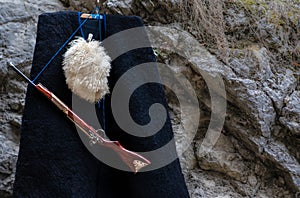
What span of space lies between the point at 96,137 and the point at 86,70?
155 mm

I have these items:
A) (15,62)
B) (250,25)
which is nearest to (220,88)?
(250,25)

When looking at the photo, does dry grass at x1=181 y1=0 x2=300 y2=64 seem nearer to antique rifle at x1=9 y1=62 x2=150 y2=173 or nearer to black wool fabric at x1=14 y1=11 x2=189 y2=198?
black wool fabric at x1=14 y1=11 x2=189 y2=198

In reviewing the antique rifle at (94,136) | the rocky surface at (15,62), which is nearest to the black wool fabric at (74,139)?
the antique rifle at (94,136)

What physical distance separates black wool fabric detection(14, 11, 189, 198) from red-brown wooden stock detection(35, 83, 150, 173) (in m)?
0.02

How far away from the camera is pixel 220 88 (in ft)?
3.85

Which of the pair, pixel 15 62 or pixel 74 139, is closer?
pixel 74 139

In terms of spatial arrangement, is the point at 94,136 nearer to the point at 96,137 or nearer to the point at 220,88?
the point at 96,137

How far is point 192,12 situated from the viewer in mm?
1247

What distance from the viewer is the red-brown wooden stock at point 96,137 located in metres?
0.72

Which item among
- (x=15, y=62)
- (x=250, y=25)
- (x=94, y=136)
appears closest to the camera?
(x=94, y=136)

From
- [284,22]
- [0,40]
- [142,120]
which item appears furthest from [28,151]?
[284,22]

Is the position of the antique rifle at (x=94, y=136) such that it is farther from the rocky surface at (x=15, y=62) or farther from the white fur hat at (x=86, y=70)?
the rocky surface at (x=15, y=62)

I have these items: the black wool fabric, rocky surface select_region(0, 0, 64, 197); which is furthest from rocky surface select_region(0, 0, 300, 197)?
the black wool fabric

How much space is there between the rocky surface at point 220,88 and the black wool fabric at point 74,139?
0.41 m
